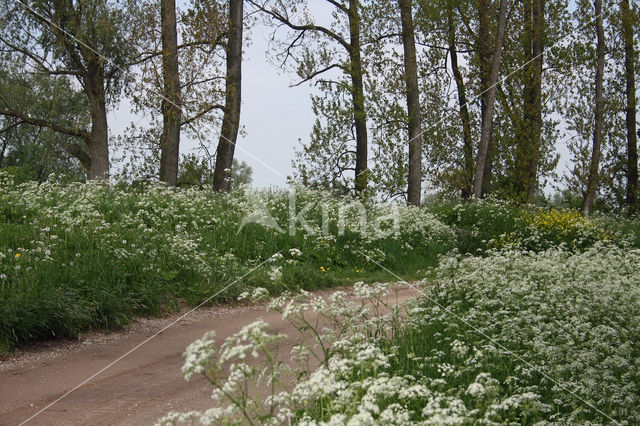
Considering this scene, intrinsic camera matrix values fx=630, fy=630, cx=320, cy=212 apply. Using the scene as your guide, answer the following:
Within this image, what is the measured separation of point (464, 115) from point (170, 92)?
13442 millimetres

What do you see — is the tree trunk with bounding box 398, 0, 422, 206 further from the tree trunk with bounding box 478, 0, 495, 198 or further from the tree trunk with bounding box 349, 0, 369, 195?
the tree trunk with bounding box 478, 0, 495, 198

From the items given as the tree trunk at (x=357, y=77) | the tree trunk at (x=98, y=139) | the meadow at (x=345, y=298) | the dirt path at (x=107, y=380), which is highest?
the tree trunk at (x=357, y=77)

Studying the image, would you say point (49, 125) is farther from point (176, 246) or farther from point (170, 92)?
point (176, 246)

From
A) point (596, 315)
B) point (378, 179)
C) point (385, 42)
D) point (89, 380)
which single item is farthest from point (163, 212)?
point (385, 42)

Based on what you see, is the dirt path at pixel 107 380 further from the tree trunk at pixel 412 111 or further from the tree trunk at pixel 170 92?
the tree trunk at pixel 412 111

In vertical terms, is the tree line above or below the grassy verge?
above

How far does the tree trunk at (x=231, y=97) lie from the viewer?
17.3 m

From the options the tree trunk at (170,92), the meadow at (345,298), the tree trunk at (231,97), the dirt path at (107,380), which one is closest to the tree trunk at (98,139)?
the tree trunk at (170,92)

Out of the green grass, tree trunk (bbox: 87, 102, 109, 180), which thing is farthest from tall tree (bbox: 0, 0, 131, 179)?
the green grass

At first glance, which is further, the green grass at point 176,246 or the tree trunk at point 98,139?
the tree trunk at point 98,139

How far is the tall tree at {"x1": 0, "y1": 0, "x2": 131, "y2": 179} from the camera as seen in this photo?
18.1 m

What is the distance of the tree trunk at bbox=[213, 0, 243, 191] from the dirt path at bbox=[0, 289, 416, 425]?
9.82 meters

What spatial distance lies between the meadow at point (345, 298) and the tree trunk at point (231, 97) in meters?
2.85

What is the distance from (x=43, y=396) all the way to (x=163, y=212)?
6.46 m
